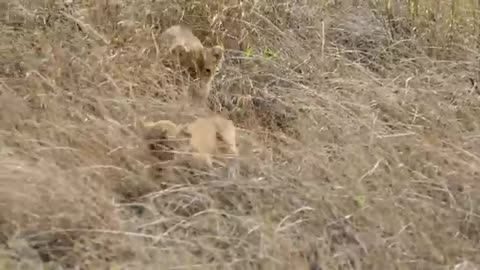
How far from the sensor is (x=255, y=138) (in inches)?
124

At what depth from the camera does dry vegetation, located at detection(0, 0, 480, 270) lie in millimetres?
2520

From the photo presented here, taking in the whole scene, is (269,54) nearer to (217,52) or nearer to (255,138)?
(217,52)

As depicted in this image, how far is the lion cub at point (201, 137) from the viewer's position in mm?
2912

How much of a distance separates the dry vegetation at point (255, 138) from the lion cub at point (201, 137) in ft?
0.21

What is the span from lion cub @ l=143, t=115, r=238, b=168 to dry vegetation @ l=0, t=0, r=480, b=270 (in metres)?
0.06

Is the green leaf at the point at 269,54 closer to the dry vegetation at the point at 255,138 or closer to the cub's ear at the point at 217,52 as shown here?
the dry vegetation at the point at 255,138

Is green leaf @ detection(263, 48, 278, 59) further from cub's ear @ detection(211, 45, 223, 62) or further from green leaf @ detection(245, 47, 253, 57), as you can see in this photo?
cub's ear @ detection(211, 45, 223, 62)

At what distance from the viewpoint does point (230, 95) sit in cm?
353

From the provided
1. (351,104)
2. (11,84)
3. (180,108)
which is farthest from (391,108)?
(11,84)

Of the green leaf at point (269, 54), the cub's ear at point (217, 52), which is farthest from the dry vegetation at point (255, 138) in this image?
the cub's ear at point (217, 52)

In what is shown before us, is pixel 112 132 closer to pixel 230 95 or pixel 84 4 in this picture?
pixel 230 95

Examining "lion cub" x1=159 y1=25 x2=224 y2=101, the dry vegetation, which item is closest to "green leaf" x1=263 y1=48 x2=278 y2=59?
the dry vegetation

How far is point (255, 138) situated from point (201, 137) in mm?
281

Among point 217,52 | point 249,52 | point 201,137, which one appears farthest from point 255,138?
point 249,52
